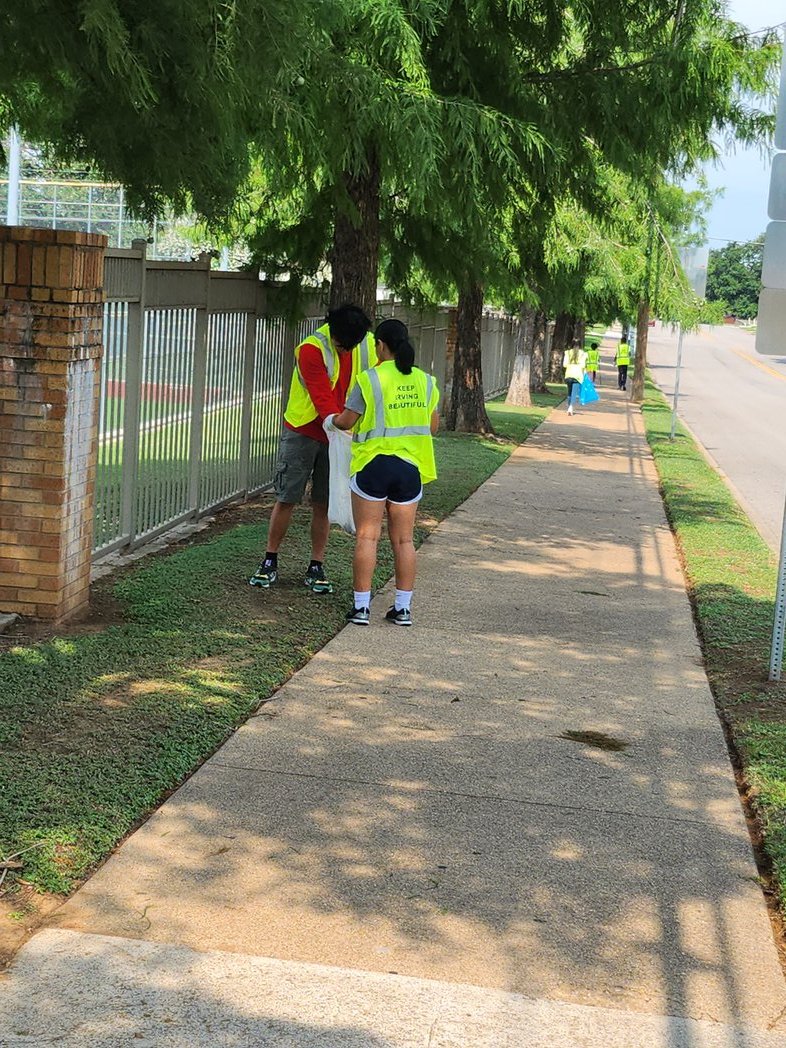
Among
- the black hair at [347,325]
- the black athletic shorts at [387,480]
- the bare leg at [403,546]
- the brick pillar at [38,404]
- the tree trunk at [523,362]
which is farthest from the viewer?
the tree trunk at [523,362]

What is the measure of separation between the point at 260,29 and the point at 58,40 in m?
0.85

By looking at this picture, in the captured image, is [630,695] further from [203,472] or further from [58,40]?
[203,472]

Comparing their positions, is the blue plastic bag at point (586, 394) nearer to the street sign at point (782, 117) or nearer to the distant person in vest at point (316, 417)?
the distant person in vest at point (316, 417)

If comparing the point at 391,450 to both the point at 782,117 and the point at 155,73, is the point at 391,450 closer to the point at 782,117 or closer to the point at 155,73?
the point at 155,73

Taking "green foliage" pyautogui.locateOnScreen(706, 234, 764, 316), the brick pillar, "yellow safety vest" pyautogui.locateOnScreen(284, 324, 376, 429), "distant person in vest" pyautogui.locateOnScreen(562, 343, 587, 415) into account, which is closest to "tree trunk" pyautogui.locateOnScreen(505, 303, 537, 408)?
"distant person in vest" pyautogui.locateOnScreen(562, 343, 587, 415)

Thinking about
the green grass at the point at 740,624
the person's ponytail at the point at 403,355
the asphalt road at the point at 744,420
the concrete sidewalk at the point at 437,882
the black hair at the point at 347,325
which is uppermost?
the black hair at the point at 347,325

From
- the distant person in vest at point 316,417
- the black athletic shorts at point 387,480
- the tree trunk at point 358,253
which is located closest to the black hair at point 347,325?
the distant person in vest at point 316,417

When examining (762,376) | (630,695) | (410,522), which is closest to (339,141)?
(410,522)

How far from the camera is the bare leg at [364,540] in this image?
8.13 metres

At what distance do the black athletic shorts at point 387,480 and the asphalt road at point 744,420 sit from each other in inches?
158

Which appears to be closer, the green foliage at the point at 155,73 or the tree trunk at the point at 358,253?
the green foliage at the point at 155,73

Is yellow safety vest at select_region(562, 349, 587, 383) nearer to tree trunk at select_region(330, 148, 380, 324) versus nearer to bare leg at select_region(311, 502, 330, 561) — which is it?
tree trunk at select_region(330, 148, 380, 324)

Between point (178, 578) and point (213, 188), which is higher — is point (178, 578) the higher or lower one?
the lower one

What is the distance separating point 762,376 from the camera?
60.1 meters
